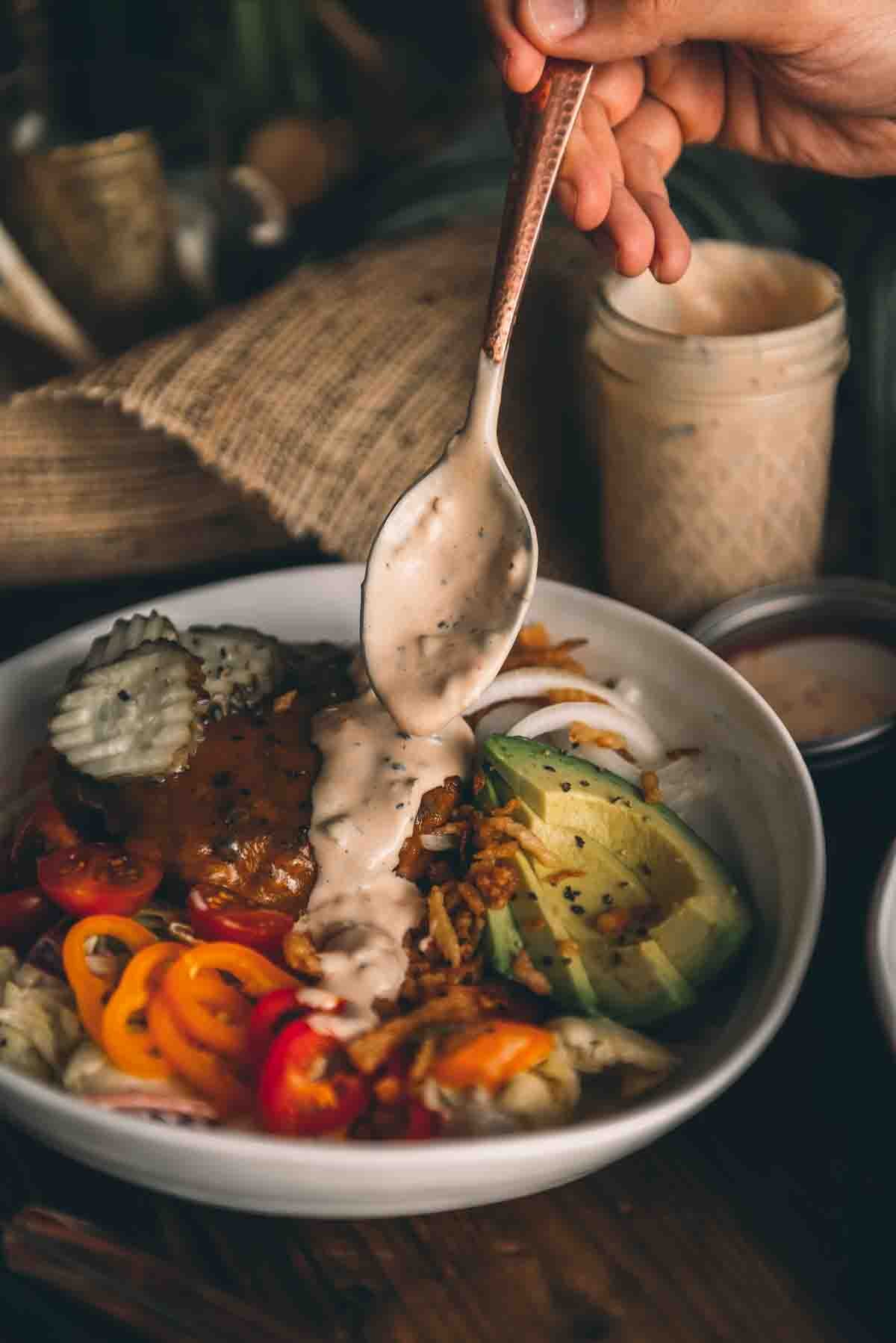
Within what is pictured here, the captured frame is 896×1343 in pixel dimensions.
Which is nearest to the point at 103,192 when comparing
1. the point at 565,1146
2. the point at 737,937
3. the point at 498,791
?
the point at 498,791

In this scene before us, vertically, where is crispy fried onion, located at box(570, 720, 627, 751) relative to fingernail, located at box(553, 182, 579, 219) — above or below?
below

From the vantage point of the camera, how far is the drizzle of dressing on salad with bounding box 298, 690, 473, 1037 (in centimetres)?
177

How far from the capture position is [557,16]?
2.00 metres

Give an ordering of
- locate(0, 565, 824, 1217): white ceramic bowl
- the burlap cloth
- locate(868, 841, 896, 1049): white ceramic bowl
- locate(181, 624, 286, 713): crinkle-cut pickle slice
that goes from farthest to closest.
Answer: the burlap cloth
locate(181, 624, 286, 713): crinkle-cut pickle slice
locate(868, 841, 896, 1049): white ceramic bowl
locate(0, 565, 824, 1217): white ceramic bowl

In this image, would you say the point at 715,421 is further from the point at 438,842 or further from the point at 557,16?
the point at 438,842

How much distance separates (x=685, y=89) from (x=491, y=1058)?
204 centimetres

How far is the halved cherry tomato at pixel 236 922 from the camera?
1.85 m

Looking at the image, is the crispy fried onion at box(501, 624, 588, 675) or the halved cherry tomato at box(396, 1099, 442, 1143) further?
the crispy fried onion at box(501, 624, 588, 675)

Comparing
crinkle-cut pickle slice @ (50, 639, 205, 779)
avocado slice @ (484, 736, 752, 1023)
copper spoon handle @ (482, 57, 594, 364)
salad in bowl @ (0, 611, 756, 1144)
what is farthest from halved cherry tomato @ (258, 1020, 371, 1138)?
copper spoon handle @ (482, 57, 594, 364)

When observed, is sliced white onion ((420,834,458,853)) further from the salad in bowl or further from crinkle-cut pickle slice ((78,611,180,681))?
crinkle-cut pickle slice ((78,611,180,681))

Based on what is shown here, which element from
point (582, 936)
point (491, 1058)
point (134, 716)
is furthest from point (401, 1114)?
point (134, 716)

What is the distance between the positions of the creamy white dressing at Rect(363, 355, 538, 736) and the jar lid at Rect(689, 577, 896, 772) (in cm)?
64

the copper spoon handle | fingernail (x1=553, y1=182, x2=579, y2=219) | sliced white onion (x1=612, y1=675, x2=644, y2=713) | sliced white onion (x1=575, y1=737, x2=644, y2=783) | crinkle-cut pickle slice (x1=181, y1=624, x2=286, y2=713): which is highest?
the copper spoon handle

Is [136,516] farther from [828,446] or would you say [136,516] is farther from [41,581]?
[828,446]
